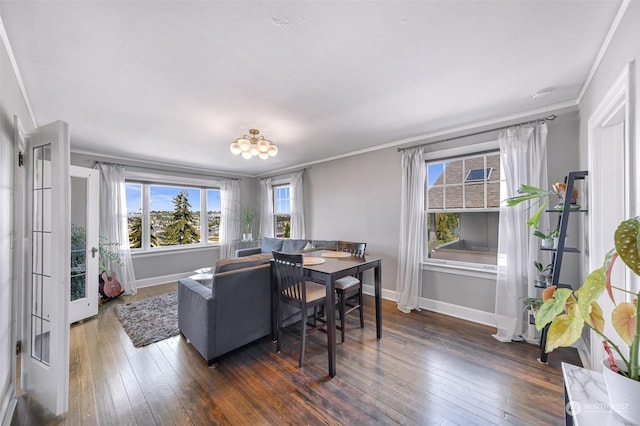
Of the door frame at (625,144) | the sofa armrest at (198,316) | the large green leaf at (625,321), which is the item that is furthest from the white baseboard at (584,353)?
the sofa armrest at (198,316)

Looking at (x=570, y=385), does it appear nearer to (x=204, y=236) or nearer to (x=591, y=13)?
(x=591, y=13)

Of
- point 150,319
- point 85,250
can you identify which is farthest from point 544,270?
point 85,250

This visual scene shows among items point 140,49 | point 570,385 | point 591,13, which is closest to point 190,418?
point 570,385

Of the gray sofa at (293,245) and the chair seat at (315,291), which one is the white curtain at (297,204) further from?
the chair seat at (315,291)

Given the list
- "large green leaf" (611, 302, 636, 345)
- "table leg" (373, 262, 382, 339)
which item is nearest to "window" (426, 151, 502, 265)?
"table leg" (373, 262, 382, 339)

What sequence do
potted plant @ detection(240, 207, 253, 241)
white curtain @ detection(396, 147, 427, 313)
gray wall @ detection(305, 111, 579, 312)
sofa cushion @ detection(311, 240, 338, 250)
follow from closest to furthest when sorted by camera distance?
gray wall @ detection(305, 111, 579, 312)
white curtain @ detection(396, 147, 427, 313)
sofa cushion @ detection(311, 240, 338, 250)
potted plant @ detection(240, 207, 253, 241)

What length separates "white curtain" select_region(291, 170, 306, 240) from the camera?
16.9 ft

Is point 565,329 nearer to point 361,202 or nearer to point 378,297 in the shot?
point 378,297

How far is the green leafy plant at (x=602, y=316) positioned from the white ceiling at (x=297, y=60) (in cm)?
137

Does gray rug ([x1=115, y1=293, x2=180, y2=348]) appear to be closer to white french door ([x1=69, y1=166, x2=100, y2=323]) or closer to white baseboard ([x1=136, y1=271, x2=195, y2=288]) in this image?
white french door ([x1=69, y1=166, x2=100, y2=323])

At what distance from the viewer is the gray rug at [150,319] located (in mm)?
2742

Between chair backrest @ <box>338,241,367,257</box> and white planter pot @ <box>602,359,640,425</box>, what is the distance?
84.8 inches

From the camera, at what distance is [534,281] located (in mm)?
2551

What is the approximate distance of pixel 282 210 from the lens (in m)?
5.85
